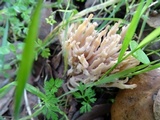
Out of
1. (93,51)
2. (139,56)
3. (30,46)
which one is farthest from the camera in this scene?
(93,51)

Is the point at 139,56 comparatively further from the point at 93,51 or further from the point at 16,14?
the point at 16,14

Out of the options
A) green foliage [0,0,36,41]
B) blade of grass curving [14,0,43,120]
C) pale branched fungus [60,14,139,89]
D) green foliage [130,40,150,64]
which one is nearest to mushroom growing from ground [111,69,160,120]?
pale branched fungus [60,14,139,89]

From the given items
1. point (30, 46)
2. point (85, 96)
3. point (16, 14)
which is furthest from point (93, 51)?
point (30, 46)

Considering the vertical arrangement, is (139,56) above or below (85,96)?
above

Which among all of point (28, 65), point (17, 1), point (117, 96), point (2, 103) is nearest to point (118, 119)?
point (117, 96)

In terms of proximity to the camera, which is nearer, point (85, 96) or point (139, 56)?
point (139, 56)

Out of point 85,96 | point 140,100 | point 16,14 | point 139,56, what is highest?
point 16,14

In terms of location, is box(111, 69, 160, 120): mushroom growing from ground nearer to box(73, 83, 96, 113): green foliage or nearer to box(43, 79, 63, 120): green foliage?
box(73, 83, 96, 113): green foliage
